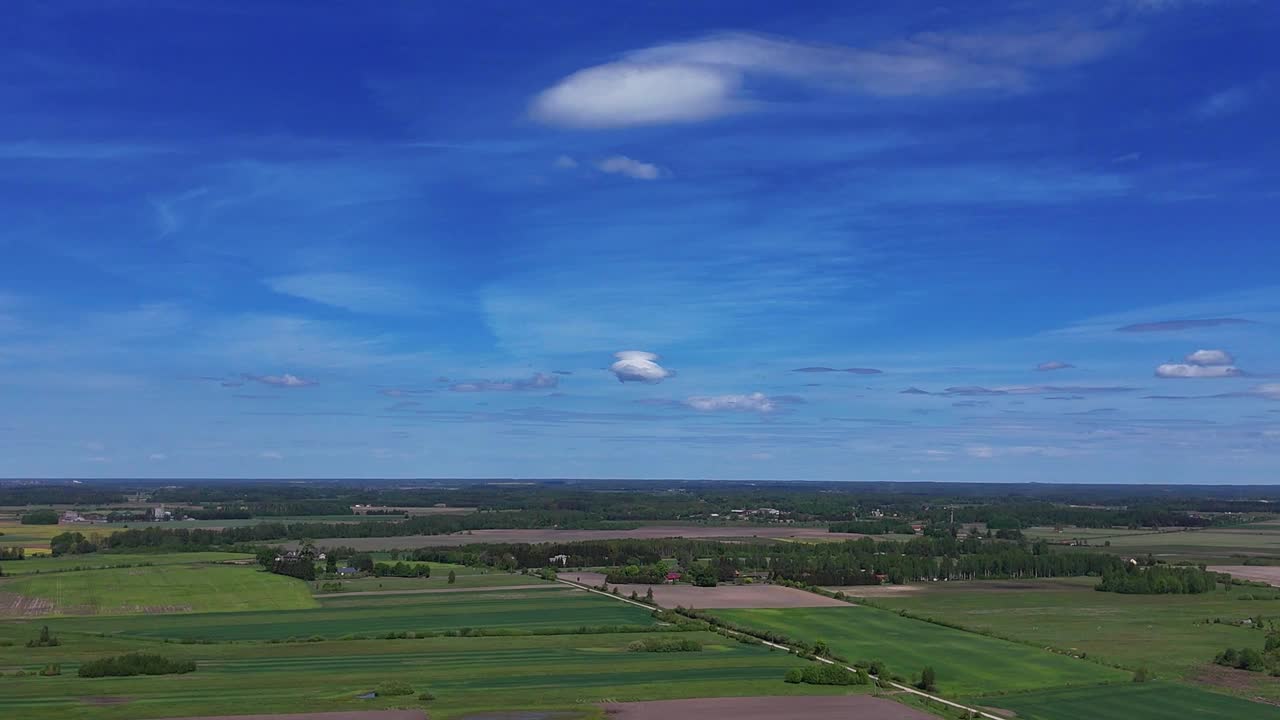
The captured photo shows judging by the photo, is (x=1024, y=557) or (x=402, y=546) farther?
(x=402, y=546)

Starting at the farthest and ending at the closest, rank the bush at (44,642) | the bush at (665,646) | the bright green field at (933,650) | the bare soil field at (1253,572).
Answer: the bare soil field at (1253,572), the bush at (44,642), the bush at (665,646), the bright green field at (933,650)

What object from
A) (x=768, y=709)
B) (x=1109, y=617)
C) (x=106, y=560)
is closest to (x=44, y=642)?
(x=768, y=709)

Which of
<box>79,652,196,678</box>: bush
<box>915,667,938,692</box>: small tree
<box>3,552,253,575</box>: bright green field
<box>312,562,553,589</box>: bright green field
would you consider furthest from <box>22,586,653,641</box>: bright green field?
<box>3,552,253,575</box>: bright green field

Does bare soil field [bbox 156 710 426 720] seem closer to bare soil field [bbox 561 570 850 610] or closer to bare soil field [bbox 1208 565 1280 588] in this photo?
bare soil field [bbox 561 570 850 610]

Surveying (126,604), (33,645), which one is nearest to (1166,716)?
(33,645)

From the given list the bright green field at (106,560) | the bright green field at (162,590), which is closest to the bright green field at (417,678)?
the bright green field at (162,590)

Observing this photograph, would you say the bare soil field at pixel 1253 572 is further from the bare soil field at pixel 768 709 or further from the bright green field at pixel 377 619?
the bare soil field at pixel 768 709

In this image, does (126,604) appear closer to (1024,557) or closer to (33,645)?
(33,645)

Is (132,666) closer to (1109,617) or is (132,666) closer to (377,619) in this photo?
(377,619)
